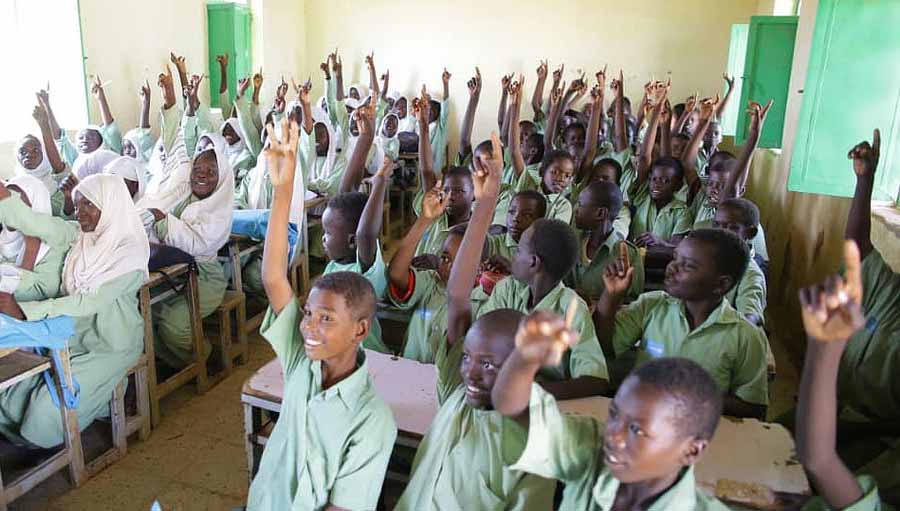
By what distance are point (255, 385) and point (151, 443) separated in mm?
1305

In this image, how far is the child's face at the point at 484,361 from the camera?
4.77 feet

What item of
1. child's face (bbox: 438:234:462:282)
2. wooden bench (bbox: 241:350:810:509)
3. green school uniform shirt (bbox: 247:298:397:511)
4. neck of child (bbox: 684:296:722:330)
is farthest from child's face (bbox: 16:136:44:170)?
neck of child (bbox: 684:296:722:330)

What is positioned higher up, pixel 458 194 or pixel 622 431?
pixel 458 194

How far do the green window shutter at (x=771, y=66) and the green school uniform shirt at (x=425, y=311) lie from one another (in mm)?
3810

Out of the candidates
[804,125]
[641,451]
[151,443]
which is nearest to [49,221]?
[151,443]

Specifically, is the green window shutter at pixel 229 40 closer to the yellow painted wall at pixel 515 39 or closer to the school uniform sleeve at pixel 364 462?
the yellow painted wall at pixel 515 39

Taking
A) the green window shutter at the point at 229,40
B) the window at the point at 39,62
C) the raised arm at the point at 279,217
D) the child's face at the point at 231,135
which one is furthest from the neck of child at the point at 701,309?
the green window shutter at the point at 229,40

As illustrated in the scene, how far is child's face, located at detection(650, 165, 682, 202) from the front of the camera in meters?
3.89

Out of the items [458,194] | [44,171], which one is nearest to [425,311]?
[458,194]

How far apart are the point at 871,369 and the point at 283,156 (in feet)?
6.52

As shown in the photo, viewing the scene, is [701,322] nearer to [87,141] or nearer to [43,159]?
[43,159]

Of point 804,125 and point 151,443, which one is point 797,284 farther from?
point 151,443

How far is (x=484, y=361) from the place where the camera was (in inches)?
57.7

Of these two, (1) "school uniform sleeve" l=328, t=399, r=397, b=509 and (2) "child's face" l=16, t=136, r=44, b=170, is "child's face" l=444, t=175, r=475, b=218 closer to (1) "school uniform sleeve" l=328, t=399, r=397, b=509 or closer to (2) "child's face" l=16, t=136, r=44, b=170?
(1) "school uniform sleeve" l=328, t=399, r=397, b=509
